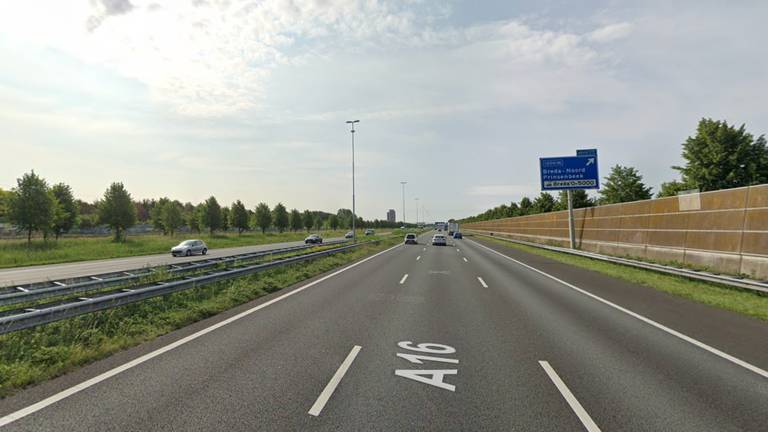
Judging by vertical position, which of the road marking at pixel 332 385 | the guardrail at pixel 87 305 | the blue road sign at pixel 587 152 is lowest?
the road marking at pixel 332 385

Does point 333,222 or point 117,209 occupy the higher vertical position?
point 117,209

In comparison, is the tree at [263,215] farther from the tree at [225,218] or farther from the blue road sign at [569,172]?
the blue road sign at [569,172]

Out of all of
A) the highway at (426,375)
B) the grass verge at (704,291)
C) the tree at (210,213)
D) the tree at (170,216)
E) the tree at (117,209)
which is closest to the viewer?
the highway at (426,375)

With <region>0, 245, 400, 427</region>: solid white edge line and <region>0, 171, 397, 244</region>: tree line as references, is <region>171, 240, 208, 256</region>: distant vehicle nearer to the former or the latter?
<region>0, 171, 397, 244</region>: tree line

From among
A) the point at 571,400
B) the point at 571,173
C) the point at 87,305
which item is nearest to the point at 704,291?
the point at 571,400

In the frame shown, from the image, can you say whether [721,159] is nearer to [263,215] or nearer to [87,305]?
[87,305]

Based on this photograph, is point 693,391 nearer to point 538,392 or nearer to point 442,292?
point 538,392

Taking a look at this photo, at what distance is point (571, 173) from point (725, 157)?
16809 mm

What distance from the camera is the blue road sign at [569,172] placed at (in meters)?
27.7

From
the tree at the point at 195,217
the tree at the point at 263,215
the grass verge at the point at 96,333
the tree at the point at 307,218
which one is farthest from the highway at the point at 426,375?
the tree at the point at 307,218

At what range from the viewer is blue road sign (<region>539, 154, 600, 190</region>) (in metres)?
27.7

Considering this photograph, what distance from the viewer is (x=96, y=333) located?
21.1 ft

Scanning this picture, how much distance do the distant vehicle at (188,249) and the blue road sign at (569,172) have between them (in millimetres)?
28805

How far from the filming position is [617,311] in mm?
8969
